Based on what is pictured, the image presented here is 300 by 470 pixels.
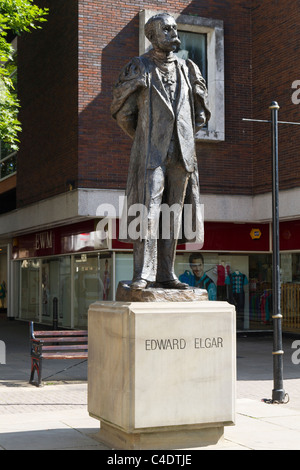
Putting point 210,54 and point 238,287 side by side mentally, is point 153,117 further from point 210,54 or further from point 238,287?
point 238,287

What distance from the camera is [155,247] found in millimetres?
7285

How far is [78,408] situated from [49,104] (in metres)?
13.3

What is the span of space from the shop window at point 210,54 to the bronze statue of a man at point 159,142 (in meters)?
12.4

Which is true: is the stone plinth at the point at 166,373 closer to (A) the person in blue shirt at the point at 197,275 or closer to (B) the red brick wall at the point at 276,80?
(B) the red brick wall at the point at 276,80

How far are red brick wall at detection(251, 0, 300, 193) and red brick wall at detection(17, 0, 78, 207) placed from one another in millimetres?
5428

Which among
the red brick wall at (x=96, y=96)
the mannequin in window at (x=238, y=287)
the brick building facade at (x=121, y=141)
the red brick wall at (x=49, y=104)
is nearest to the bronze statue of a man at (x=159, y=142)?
the brick building facade at (x=121, y=141)

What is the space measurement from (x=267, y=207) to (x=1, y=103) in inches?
329

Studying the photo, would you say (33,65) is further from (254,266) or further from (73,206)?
(254,266)

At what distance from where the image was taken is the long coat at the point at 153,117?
7359 mm

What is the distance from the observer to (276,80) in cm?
1966

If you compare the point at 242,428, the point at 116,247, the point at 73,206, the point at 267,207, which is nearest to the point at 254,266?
the point at 267,207

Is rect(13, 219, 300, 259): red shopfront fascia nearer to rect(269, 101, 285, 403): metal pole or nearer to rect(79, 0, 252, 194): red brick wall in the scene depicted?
rect(79, 0, 252, 194): red brick wall

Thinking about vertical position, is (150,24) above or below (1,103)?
below

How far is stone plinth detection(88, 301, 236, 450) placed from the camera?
6445 millimetres
